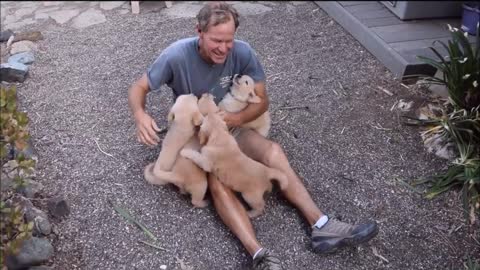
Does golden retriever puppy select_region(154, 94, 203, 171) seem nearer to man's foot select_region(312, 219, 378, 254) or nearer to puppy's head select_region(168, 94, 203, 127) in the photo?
puppy's head select_region(168, 94, 203, 127)

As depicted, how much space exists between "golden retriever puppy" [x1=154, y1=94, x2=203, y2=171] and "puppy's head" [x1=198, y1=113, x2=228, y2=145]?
4 centimetres

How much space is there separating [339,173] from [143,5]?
3577 mm

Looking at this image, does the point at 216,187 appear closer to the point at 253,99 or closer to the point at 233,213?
the point at 233,213

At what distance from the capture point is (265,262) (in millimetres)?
2533

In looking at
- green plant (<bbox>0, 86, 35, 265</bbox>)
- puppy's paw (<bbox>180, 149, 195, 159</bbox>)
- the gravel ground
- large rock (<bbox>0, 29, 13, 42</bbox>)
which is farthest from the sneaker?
large rock (<bbox>0, 29, 13, 42</bbox>)

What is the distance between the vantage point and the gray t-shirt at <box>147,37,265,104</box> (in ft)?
9.10

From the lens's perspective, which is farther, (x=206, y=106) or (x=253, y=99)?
(x=253, y=99)

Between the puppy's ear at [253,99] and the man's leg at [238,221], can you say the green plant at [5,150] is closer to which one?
the man's leg at [238,221]

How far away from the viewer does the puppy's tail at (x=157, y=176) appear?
2.83m

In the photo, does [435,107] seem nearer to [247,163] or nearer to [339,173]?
[339,173]

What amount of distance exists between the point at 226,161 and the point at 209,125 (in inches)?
8.5

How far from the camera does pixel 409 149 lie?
11.5ft

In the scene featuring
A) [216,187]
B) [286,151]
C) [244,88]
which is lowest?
[286,151]

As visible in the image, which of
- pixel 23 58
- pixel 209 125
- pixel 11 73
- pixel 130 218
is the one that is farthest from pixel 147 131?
pixel 23 58
